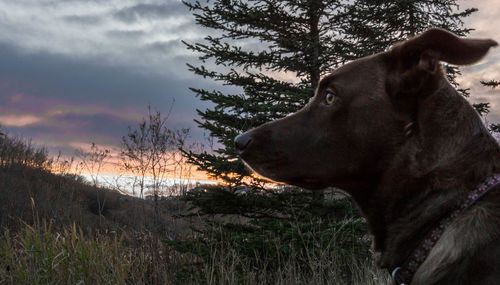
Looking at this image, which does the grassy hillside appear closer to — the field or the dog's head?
the field

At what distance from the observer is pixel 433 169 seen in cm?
206

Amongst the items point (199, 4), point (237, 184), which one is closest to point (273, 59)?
point (199, 4)

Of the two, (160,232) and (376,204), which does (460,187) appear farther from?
(160,232)

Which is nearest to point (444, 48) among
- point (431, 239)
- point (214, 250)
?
point (431, 239)

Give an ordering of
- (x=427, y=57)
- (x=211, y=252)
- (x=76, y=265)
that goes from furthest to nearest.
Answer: (x=211, y=252) < (x=76, y=265) < (x=427, y=57)

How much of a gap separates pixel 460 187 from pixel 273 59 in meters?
7.32

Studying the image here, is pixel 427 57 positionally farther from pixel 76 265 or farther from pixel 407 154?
pixel 76 265

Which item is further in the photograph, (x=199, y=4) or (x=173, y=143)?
(x=199, y=4)

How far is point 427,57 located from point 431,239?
940 millimetres

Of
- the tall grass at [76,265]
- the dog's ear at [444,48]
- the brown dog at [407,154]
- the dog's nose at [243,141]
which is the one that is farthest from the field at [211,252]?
the dog's ear at [444,48]

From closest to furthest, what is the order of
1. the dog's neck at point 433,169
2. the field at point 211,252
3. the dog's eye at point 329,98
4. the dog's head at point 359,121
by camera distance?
the dog's neck at point 433,169, the dog's head at point 359,121, the dog's eye at point 329,98, the field at point 211,252

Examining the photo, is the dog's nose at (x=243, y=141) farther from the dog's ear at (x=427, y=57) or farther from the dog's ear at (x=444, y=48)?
the dog's ear at (x=444, y=48)

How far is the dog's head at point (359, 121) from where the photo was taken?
2.14 metres

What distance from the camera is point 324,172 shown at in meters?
2.46
